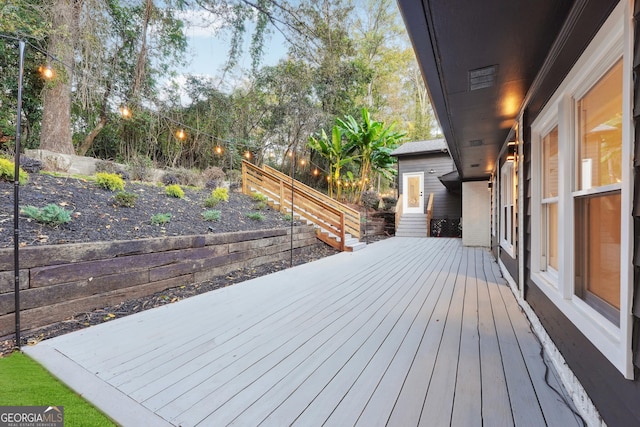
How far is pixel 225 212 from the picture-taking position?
6.02 metres

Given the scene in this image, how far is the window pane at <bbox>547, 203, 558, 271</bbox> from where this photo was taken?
7.88 ft

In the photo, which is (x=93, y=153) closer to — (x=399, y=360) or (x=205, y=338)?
(x=205, y=338)

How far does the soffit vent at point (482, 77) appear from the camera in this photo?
86.0 inches

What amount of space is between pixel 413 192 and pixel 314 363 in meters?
12.6

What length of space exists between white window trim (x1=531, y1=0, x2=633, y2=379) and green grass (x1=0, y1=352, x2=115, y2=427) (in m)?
2.33

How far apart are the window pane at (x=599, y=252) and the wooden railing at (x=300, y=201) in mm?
5660

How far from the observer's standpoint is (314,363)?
192 centimetres

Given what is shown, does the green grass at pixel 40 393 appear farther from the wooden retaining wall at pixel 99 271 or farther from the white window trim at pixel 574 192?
the white window trim at pixel 574 192

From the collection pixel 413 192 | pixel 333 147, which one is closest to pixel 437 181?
pixel 413 192

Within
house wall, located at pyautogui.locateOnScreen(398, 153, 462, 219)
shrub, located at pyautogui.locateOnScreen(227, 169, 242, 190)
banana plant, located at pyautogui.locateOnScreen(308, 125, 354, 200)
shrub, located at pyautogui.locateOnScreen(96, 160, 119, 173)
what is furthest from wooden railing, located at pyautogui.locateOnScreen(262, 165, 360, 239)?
house wall, located at pyautogui.locateOnScreen(398, 153, 462, 219)

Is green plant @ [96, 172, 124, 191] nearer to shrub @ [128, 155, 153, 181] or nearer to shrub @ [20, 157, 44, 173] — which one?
shrub @ [20, 157, 44, 173]

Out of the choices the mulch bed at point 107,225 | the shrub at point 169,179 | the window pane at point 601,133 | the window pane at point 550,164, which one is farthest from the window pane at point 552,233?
the shrub at point 169,179

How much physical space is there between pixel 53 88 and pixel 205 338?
23.4 feet

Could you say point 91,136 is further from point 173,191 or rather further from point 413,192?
point 413,192
